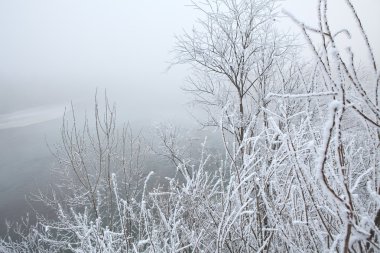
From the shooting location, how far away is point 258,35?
902cm

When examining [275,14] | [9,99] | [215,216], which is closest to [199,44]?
[275,14]

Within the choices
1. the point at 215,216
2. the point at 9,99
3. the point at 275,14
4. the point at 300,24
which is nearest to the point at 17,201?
the point at 275,14

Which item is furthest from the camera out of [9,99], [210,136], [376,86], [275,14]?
[9,99]

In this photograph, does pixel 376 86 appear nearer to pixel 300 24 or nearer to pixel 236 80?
pixel 300 24

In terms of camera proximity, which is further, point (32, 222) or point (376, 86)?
point (32, 222)

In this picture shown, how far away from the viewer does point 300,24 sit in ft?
3.68

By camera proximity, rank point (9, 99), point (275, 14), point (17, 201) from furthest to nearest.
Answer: point (9, 99), point (17, 201), point (275, 14)

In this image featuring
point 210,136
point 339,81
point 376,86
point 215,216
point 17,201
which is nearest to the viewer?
point 339,81

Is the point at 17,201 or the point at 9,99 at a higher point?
the point at 9,99

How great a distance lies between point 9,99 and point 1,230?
72868 mm

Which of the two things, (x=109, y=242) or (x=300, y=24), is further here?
(x=109, y=242)

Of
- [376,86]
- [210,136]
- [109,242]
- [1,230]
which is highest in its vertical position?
[376,86]

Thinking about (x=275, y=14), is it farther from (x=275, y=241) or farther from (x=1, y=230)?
(x=1, y=230)

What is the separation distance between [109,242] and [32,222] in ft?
72.2
